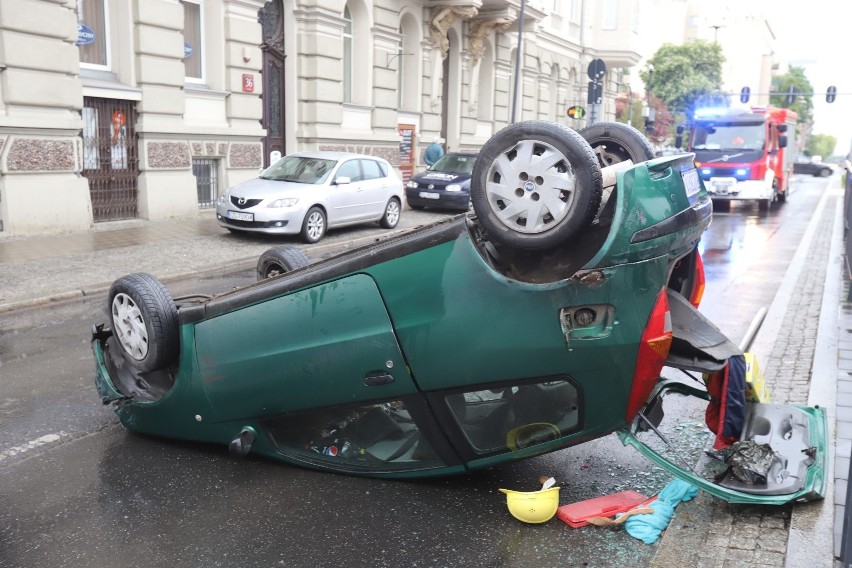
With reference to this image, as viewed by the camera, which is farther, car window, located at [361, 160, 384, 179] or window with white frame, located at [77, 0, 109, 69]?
car window, located at [361, 160, 384, 179]

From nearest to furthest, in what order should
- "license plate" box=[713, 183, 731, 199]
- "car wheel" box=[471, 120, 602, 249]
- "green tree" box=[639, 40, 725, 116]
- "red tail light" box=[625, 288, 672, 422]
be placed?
"car wheel" box=[471, 120, 602, 249] < "red tail light" box=[625, 288, 672, 422] < "license plate" box=[713, 183, 731, 199] < "green tree" box=[639, 40, 725, 116]

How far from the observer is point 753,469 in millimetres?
3773

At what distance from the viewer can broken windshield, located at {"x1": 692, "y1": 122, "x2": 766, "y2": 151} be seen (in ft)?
77.6

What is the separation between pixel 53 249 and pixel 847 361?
10.6 m

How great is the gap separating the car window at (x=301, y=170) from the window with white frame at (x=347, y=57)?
785cm

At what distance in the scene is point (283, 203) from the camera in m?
13.4

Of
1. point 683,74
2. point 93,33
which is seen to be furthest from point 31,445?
point 683,74

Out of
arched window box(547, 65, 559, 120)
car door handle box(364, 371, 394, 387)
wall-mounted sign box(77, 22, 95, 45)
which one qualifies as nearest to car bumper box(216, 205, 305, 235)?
wall-mounted sign box(77, 22, 95, 45)

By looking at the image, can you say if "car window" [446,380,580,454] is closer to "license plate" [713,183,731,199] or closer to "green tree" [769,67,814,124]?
"license plate" [713,183,731,199]

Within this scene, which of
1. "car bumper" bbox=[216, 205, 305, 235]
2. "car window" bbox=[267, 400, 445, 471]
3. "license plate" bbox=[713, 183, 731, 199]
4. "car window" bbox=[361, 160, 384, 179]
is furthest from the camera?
"license plate" bbox=[713, 183, 731, 199]

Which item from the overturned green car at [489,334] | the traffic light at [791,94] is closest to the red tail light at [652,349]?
the overturned green car at [489,334]

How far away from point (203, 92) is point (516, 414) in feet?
49.1

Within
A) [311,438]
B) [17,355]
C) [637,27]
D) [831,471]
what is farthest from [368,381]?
[637,27]

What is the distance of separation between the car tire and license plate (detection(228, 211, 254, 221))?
34.7 inches
